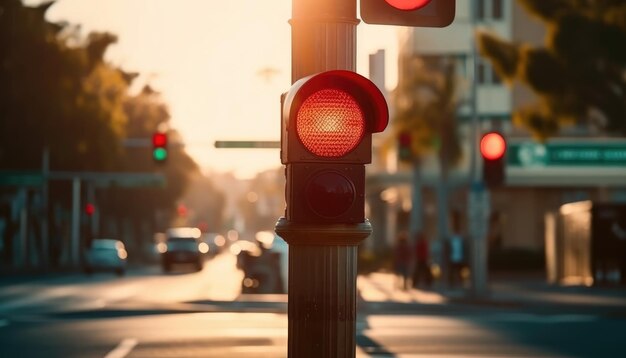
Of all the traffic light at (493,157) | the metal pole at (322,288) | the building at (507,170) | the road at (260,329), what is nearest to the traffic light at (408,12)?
A: the metal pole at (322,288)

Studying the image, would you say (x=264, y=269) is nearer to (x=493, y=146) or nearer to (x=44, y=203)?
(x=493, y=146)

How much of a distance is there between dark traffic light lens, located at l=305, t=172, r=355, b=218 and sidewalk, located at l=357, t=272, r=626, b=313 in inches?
909

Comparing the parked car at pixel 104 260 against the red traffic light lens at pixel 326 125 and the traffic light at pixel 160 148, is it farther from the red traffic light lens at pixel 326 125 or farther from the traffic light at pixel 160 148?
the red traffic light lens at pixel 326 125

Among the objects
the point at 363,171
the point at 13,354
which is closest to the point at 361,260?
the point at 13,354

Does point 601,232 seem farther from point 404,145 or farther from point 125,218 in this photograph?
point 125,218

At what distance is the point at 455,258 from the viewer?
3941 centimetres

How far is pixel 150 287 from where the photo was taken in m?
40.8

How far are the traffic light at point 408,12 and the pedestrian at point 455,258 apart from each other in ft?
110

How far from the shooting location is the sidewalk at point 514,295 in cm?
2958

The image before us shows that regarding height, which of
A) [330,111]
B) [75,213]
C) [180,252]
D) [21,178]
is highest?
[330,111]

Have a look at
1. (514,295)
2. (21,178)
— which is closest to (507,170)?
(21,178)

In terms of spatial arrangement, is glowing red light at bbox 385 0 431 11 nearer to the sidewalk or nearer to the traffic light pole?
the traffic light pole

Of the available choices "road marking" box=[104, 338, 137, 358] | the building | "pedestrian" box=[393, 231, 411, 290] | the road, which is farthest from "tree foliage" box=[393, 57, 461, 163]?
"road marking" box=[104, 338, 137, 358]

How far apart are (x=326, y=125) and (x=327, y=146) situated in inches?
2.9
